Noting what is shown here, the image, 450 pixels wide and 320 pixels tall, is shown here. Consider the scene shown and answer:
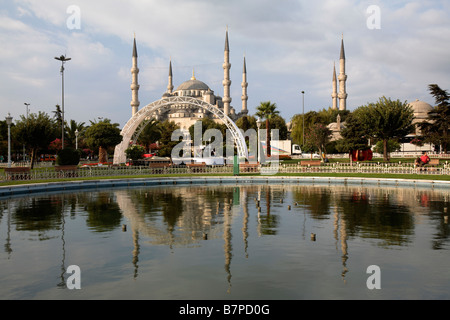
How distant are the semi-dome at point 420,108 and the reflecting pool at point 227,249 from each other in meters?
80.7

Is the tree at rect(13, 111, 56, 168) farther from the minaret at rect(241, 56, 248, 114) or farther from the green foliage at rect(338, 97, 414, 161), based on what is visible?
the minaret at rect(241, 56, 248, 114)

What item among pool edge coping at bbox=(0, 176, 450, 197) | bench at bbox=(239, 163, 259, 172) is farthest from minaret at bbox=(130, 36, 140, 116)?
pool edge coping at bbox=(0, 176, 450, 197)

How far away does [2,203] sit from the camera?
704 inches

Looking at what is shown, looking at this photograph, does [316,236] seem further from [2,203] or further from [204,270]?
[2,203]

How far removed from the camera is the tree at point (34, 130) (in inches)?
1278

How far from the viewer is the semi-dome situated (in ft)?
292

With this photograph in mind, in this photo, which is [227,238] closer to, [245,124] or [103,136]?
[103,136]

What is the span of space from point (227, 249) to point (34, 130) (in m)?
28.5

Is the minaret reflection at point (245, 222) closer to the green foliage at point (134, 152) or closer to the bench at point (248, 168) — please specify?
the bench at point (248, 168)

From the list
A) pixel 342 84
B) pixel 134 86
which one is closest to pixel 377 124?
pixel 342 84

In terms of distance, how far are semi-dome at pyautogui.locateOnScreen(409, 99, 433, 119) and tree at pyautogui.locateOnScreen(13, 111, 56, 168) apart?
266ft

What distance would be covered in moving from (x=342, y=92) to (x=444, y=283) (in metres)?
95.2

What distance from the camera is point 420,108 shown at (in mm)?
91688

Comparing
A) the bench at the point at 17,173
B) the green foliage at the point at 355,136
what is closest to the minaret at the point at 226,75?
the green foliage at the point at 355,136
